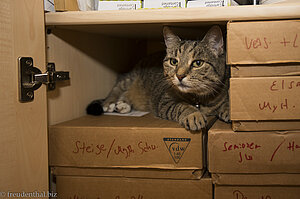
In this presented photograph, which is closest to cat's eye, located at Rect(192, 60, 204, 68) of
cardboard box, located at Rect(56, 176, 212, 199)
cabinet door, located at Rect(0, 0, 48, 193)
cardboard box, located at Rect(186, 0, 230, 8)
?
cardboard box, located at Rect(186, 0, 230, 8)

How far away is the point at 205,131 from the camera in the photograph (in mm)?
980

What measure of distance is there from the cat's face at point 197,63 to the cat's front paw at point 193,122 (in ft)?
0.55

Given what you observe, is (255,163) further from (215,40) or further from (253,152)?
(215,40)

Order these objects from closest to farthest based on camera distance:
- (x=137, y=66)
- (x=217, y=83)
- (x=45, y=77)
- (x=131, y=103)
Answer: (x=45, y=77) → (x=217, y=83) → (x=131, y=103) → (x=137, y=66)

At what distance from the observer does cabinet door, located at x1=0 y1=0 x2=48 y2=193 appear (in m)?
0.72

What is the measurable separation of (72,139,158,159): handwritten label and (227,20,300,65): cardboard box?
392mm

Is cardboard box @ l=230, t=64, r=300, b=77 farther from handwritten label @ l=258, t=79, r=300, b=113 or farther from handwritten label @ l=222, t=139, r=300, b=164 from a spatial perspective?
handwritten label @ l=222, t=139, r=300, b=164

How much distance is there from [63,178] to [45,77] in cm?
39

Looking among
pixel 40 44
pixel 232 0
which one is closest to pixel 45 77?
pixel 40 44

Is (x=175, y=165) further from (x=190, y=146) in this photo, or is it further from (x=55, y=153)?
(x=55, y=153)

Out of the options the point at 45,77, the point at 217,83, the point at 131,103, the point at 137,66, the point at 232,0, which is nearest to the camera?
the point at 45,77

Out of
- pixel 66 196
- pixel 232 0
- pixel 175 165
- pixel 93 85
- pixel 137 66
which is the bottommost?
pixel 66 196

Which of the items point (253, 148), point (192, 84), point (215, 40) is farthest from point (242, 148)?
point (215, 40)

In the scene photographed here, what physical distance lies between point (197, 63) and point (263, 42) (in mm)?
333
